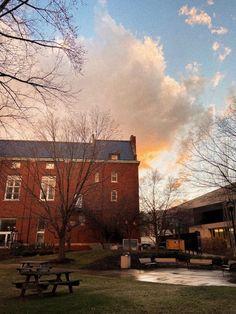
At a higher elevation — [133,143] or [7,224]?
Result: [133,143]

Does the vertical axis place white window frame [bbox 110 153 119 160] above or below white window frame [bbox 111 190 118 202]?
above

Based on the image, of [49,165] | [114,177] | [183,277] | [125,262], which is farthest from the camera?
[114,177]

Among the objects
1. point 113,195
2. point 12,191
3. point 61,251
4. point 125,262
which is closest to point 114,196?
point 113,195

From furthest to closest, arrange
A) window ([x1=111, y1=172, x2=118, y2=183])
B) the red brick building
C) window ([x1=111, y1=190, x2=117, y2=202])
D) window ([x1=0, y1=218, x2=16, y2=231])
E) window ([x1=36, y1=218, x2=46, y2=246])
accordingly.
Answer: window ([x1=111, y1=172, x2=118, y2=183]), window ([x1=111, y1=190, x2=117, y2=202]), window ([x1=0, y1=218, x2=16, y2=231]), window ([x1=36, y1=218, x2=46, y2=246]), the red brick building

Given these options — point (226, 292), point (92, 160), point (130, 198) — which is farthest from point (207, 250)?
point (226, 292)

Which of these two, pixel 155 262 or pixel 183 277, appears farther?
pixel 155 262

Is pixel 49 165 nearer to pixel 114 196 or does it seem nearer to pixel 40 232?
pixel 40 232

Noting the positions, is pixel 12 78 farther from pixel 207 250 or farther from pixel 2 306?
pixel 207 250

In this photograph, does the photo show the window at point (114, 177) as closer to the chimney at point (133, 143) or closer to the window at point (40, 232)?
the chimney at point (133, 143)

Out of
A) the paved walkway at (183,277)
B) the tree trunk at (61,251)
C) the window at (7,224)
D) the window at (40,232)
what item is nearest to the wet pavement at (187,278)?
the paved walkway at (183,277)

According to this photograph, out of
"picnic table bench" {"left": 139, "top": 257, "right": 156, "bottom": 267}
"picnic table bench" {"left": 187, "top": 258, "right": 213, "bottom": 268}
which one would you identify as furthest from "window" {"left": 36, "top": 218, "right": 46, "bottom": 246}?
"picnic table bench" {"left": 187, "top": 258, "right": 213, "bottom": 268}

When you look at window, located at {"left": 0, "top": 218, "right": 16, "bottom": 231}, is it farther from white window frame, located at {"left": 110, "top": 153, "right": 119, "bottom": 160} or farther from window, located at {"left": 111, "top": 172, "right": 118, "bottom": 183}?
white window frame, located at {"left": 110, "top": 153, "right": 119, "bottom": 160}

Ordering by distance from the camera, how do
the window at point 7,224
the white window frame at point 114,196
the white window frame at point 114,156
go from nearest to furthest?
the window at point 7,224
the white window frame at point 114,196
the white window frame at point 114,156

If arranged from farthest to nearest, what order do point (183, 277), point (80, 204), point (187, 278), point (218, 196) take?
point (80, 204) < point (218, 196) < point (183, 277) < point (187, 278)
